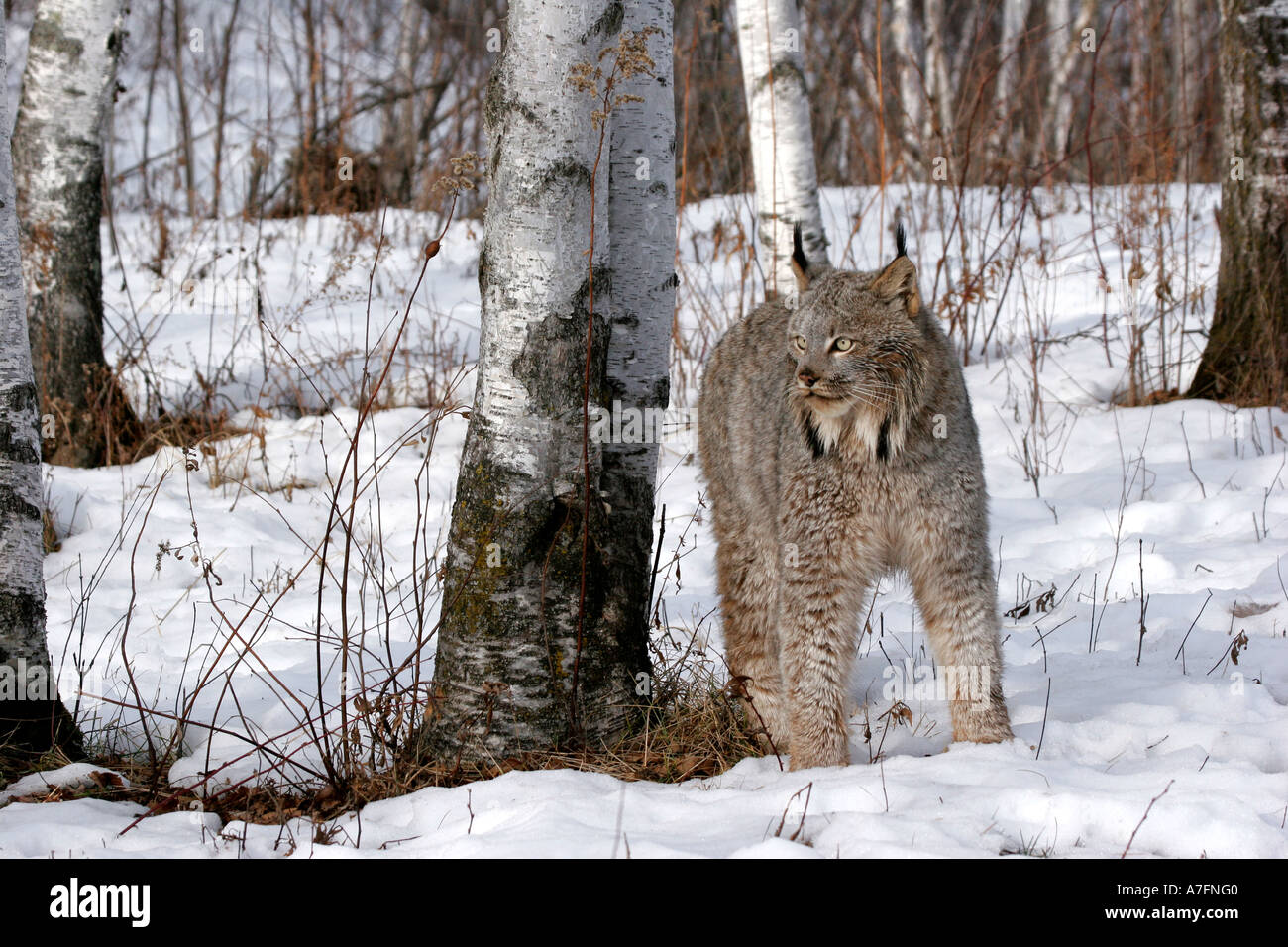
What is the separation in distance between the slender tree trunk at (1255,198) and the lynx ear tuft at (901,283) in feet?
12.0

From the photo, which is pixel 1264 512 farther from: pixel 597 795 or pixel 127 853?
pixel 127 853

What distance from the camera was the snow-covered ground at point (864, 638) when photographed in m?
2.67

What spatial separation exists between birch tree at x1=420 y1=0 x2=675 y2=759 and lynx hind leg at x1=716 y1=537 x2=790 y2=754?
57 centimetres

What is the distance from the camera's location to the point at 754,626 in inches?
149

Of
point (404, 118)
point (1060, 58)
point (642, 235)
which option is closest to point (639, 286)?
point (642, 235)

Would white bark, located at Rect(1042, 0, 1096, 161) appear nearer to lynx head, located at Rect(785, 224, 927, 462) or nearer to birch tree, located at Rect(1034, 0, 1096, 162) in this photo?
birch tree, located at Rect(1034, 0, 1096, 162)

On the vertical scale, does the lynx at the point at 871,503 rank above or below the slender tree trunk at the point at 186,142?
below

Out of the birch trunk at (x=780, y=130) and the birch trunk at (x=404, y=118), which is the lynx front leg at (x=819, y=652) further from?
the birch trunk at (x=404, y=118)

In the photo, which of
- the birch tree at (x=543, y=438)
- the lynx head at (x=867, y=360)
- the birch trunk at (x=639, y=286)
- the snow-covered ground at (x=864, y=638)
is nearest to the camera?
the snow-covered ground at (x=864, y=638)

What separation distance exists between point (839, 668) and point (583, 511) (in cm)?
86

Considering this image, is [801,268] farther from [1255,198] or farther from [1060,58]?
[1060,58]

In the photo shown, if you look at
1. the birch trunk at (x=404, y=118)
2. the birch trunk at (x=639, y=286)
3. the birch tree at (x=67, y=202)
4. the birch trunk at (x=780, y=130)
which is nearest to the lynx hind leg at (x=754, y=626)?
the birch trunk at (x=639, y=286)

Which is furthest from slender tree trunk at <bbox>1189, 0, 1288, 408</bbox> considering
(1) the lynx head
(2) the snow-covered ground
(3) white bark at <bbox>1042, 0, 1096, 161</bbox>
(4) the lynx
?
(3) white bark at <bbox>1042, 0, 1096, 161</bbox>

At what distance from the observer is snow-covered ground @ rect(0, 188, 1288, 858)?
8.76 feet
